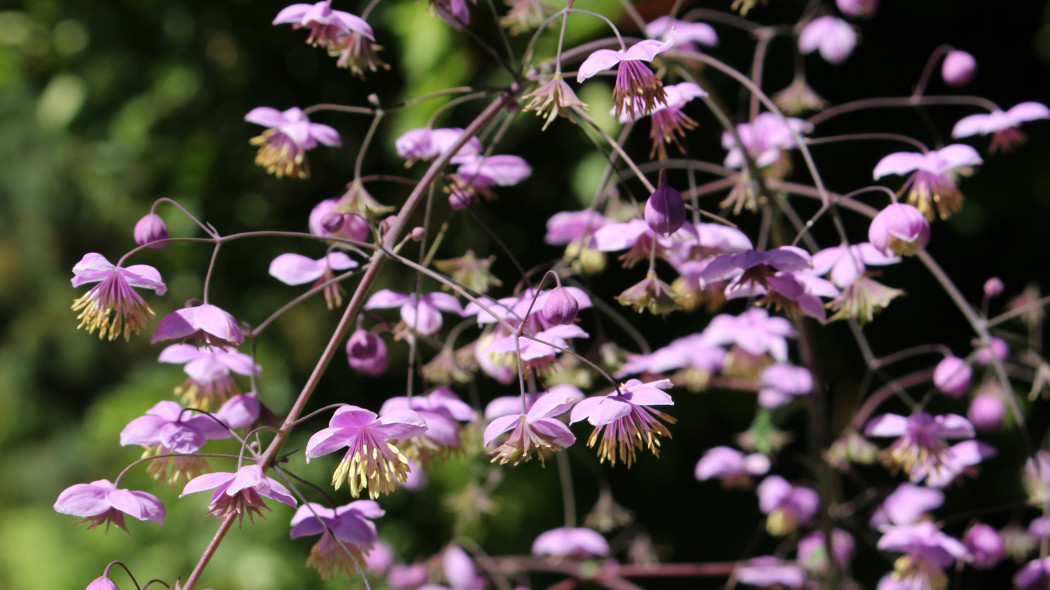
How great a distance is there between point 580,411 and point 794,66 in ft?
4.22

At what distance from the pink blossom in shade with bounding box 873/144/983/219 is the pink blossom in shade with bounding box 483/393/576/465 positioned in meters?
0.36

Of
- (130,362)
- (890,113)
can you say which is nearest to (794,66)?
(890,113)

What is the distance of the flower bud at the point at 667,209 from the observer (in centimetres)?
53

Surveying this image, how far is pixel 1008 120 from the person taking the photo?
2.44 feet

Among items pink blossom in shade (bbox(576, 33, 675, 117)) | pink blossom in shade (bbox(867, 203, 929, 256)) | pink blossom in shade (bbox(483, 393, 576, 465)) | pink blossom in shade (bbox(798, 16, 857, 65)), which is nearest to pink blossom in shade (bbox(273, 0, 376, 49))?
pink blossom in shade (bbox(576, 33, 675, 117))

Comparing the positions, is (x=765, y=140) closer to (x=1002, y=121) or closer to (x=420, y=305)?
(x=1002, y=121)

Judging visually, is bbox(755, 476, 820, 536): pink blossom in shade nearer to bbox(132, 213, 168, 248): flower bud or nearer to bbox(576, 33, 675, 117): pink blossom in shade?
bbox(576, 33, 675, 117): pink blossom in shade

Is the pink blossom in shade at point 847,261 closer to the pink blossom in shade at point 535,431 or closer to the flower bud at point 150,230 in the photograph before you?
the pink blossom in shade at point 535,431

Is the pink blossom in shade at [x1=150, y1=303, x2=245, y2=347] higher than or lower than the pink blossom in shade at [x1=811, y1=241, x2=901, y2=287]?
higher

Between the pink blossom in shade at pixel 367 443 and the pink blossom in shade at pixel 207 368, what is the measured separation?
14 cm

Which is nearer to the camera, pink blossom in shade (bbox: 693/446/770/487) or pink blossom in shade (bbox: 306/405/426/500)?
pink blossom in shade (bbox: 306/405/426/500)

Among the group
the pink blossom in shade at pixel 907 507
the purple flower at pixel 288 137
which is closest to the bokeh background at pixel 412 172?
the pink blossom in shade at pixel 907 507

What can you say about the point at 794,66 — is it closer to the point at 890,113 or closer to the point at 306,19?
the point at 890,113

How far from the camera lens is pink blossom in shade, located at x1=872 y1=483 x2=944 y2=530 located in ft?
3.00
